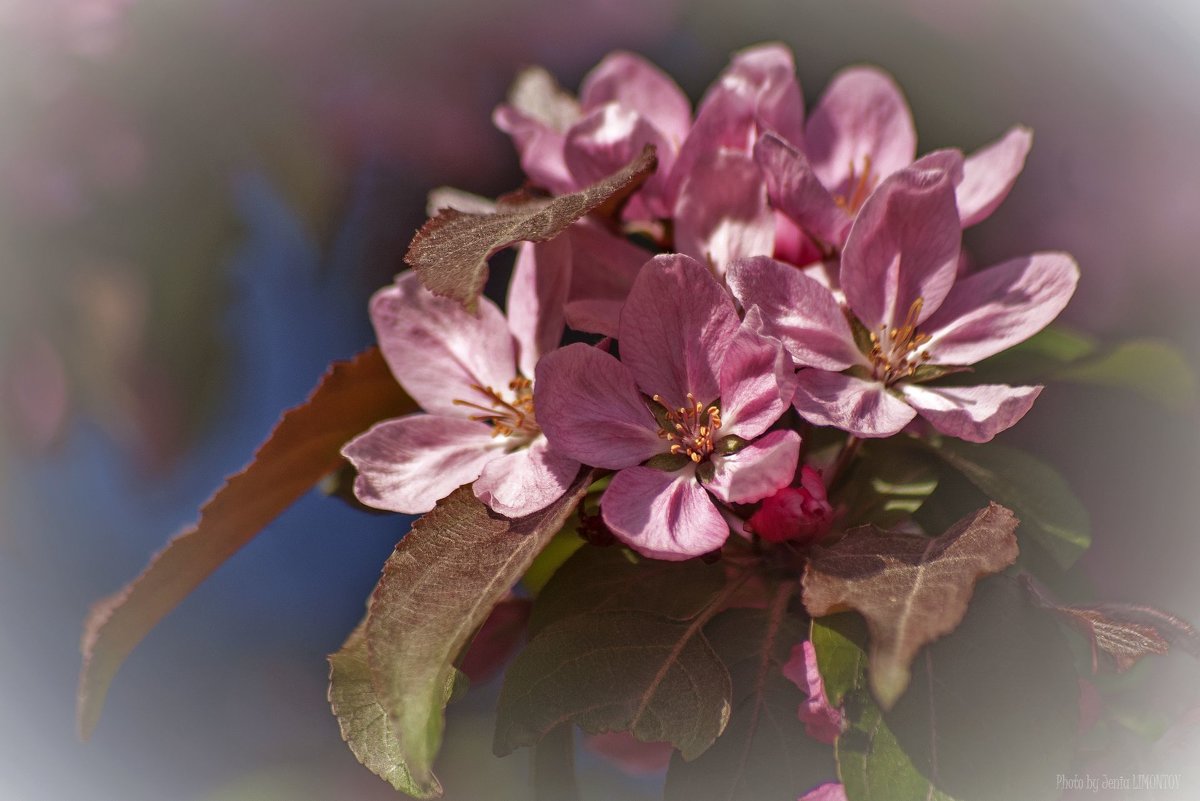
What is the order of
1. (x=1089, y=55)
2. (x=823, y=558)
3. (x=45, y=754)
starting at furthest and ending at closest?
(x=1089, y=55)
(x=45, y=754)
(x=823, y=558)

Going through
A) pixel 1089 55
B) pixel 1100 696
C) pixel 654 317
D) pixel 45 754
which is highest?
pixel 654 317

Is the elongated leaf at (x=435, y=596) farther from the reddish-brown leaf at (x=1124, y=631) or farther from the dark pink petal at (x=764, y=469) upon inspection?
the reddish-brown leaf at (x=1124, y=631)

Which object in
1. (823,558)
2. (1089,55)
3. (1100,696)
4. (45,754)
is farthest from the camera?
(1089,55)

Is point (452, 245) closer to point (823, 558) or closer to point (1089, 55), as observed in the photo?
point (823, 558)

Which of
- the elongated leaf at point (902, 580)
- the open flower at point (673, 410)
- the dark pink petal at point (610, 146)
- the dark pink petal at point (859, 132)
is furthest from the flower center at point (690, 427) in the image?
the dark pink petal at point (859, 132)

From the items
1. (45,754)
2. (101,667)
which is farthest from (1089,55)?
(45,754)

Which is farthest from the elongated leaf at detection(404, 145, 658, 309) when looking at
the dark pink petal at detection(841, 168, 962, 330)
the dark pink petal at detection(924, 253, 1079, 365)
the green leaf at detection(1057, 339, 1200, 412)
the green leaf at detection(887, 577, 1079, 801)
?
the green leaf at detection(1057, 339, 1200, 412)
